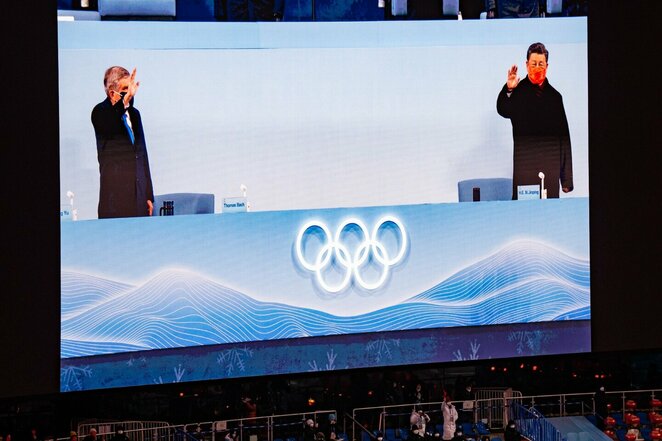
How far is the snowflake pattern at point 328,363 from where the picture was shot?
11.6 meters

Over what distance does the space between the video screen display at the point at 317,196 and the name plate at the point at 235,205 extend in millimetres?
16

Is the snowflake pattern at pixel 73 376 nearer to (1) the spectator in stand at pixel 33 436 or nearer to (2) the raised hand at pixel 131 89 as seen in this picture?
(1) the spectator in stand at pixel 33 436

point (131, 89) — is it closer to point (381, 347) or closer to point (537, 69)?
point (381, 347)

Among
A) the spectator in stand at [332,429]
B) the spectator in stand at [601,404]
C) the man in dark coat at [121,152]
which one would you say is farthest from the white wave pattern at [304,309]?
the spectator in stand at [332,429]

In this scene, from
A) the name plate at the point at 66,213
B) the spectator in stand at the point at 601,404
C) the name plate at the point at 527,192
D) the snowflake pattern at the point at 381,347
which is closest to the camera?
the name plate at the point at 66,213

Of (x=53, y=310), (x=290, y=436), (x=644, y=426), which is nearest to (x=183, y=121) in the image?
(x=53, y=310)

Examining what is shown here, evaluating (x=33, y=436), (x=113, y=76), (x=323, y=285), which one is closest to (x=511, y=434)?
(x=323, y=285)

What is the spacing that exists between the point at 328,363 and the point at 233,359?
1.00 m

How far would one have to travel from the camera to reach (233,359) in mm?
11359

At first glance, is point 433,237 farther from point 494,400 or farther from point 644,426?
point 644,426

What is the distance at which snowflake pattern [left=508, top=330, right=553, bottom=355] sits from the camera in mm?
12062

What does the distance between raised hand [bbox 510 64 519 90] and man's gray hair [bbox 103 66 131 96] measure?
4002 millimetres

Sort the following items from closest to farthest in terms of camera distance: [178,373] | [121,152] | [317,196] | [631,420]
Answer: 1. [121,152]
2. [178,373]
3. [317,196]
4. [631,420]

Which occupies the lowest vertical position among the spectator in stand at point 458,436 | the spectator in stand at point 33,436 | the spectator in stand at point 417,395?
the spectator in stand at point 458,436
